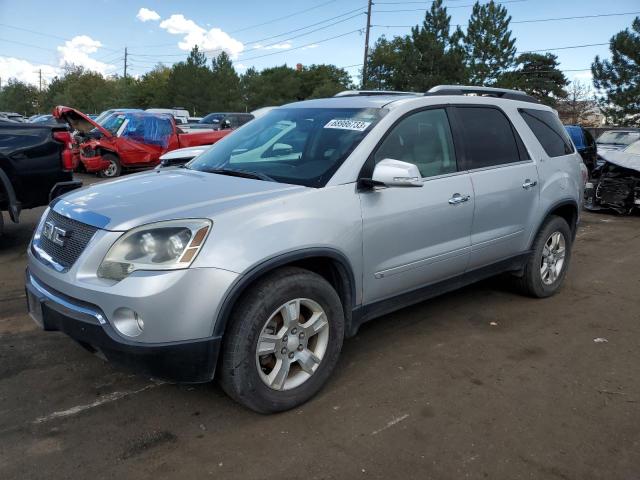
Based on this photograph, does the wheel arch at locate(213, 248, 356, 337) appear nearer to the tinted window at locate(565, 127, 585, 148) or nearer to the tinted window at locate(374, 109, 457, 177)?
the tinted window at locate(374, 109, 457, 177)

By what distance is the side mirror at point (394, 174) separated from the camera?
327 centimetres

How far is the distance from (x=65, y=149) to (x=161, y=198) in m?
4.47

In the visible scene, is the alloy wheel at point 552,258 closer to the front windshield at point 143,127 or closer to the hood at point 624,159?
the hood at point 624,159

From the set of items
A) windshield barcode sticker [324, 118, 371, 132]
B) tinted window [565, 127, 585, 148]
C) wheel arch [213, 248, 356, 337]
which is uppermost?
tinted window [565, 127, 585, 148]

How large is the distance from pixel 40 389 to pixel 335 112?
2.62 metres

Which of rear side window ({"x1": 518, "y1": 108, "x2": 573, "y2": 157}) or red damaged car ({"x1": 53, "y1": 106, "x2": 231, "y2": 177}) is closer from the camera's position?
rear side window ({"x1": 518, "y1": 108, "x2": 573, "y2": 157})

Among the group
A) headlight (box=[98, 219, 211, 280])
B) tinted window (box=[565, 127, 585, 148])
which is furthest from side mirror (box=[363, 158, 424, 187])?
tinted window (box=[565, 127, 585, 148])

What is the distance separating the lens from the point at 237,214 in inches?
113

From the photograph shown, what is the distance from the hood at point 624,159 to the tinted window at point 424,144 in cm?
772

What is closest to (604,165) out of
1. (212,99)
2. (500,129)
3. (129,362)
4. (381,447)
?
(500,129)

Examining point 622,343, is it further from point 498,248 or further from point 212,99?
point 212,99

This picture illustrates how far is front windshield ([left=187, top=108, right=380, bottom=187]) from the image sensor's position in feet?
11.5

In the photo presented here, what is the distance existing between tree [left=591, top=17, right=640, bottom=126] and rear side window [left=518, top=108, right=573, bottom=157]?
35356 mm

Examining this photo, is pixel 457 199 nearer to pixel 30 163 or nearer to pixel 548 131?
pixel 548 131
